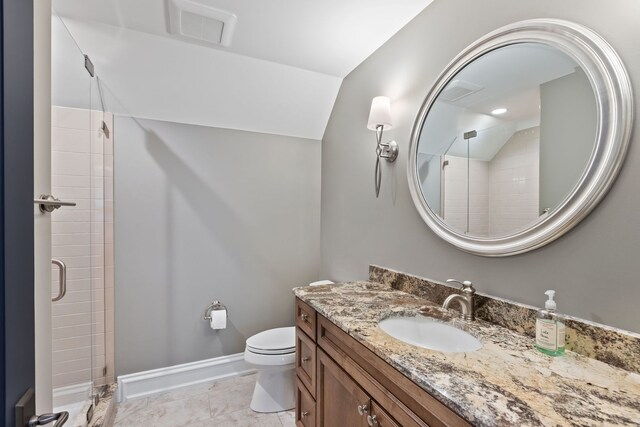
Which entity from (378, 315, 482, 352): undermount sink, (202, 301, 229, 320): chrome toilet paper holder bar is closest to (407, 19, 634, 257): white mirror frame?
(378, 315, 482, 352): undermount sink

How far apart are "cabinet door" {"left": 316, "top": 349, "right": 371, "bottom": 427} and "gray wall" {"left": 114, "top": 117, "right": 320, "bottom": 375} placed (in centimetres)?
128

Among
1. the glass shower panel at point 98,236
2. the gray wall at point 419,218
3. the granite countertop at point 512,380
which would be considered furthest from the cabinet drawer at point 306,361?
the glass shower panel at point 98,236

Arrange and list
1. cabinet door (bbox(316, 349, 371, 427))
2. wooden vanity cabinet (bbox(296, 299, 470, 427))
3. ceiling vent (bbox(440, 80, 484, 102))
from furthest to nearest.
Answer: ceiling vent (bbox(440, 80, 484, 102))
cabinet door (bbox(316, 349, 371, 427))
wooden vanity cabinet (bbox(296, 299, 470, 427))

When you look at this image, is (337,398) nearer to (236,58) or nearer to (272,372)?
(272,372)

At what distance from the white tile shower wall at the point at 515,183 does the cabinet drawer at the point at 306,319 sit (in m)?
0.90

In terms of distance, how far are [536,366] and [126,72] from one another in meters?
2.60

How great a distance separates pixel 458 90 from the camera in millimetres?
1387

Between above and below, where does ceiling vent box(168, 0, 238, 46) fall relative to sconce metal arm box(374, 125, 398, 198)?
above

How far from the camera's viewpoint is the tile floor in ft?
6.22

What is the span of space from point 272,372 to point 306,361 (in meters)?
0.57

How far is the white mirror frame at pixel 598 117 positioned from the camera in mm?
883

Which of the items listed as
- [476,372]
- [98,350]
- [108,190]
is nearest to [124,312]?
[98,350]

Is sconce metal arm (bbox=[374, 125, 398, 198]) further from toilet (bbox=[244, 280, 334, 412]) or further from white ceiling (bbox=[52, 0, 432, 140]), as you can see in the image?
toilet (bbox=[244, 280, 334, 412])

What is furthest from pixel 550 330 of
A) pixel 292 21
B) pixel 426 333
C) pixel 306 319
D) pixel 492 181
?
pixel 292 21
